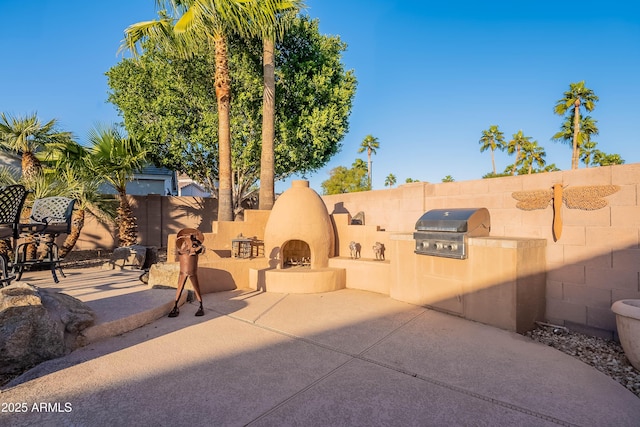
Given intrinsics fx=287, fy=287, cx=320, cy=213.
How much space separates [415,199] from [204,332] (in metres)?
5.38

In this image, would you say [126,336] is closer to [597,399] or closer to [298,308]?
[298,308]

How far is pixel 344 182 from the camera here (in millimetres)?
35781

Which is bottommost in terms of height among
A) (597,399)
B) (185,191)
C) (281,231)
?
(597,399)

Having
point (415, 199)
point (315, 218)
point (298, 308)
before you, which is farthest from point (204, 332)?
point (415, 199)

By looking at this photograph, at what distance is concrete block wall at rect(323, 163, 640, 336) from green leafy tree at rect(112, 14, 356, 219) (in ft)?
26.9

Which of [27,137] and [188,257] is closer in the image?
[188,257]

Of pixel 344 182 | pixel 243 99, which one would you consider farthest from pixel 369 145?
pixel 243 99

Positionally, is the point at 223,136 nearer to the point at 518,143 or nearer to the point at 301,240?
the point at 301,240

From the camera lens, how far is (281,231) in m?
7.09

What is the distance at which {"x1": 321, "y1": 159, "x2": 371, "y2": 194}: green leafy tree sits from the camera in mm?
35312

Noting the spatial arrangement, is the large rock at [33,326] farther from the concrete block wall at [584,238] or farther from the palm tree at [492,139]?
the palm tree at [492,139]

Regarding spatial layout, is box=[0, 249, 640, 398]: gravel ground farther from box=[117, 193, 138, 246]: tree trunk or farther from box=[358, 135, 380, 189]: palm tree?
box=[358, 135, 380, 189]: palm tree

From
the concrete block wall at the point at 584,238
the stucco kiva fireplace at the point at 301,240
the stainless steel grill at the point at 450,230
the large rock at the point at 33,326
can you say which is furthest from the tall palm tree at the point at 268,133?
the concrete block wall at the point at 584,238

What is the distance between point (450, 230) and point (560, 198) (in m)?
1.80
